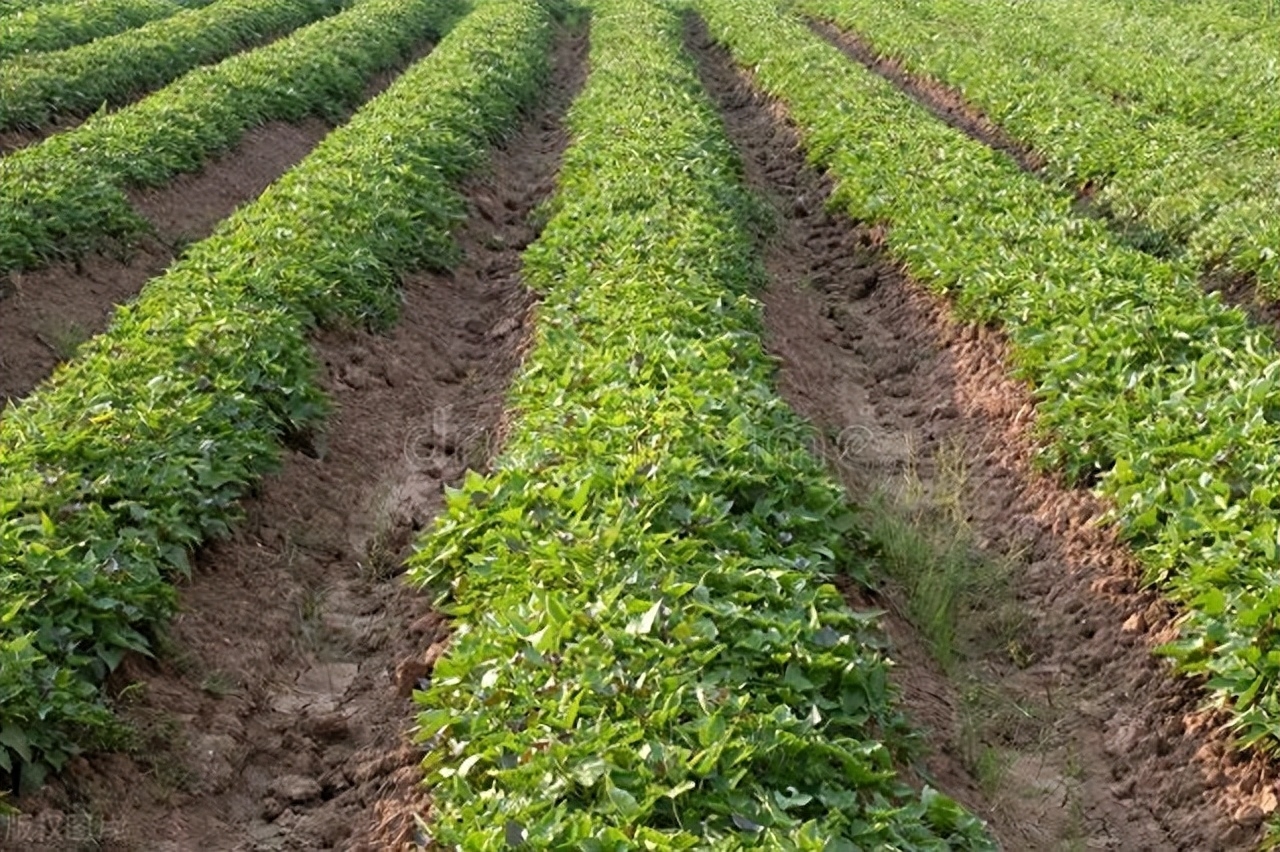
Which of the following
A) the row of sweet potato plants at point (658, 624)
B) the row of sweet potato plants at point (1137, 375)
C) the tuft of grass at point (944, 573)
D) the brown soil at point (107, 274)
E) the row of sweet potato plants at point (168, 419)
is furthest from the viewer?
the brown soil at point (107, 274)

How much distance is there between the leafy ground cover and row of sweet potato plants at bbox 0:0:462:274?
385cm

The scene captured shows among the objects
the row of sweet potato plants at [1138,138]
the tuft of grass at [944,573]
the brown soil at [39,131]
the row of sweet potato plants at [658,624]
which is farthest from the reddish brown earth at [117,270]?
the row of sweet potato plants at [1138,138]

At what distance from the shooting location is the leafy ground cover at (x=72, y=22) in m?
20.8

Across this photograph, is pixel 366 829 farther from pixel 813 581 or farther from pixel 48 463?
pixel 48 463

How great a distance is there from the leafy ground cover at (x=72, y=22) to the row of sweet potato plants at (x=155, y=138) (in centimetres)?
385

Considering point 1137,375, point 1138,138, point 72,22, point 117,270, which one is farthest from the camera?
point 72,22

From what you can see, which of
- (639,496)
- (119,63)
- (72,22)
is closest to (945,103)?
(119,63)

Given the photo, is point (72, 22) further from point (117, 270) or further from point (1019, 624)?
point (1019, 624)

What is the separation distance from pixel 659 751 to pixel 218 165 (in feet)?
40.3

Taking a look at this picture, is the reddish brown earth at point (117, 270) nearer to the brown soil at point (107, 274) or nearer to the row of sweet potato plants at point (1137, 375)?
the brown soil at point (107, 274)

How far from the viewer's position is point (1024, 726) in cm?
614

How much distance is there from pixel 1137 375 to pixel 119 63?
16090 millimetres

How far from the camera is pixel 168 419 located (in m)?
7.09

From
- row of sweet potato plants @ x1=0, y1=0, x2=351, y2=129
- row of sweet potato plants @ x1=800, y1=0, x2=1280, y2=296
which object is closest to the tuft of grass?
row of sweet potato plants @ x1=800, y1=0, x2=1280, y2=296
